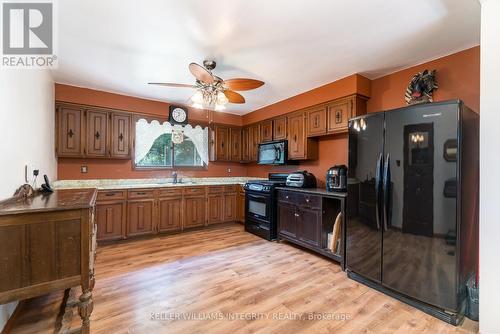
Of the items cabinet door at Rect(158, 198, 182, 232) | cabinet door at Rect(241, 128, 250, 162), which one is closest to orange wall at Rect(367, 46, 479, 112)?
cabinet door at Rect(241, 128, 250, 162)

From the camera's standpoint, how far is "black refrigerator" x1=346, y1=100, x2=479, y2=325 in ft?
6.07

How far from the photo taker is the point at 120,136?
4.00m

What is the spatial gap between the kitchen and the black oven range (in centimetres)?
4

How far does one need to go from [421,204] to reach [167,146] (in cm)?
432

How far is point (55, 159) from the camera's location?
11.5 feet

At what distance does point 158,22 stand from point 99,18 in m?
0.51

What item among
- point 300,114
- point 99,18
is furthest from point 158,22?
point 300,114

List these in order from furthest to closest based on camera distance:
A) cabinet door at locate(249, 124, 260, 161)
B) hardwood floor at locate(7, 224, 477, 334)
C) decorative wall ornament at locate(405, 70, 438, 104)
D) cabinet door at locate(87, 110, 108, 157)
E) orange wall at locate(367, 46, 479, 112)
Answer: cabinet door at locate(249, 124, 260, 161) → cabinet door at locate(87, 110, 108, 157) → decorative wall ornament at locate(405, 70, 438, 104) → orange wall at locate(367, 46, 479, 112) → hardwood floor at locate(7, 224, 477, 334)

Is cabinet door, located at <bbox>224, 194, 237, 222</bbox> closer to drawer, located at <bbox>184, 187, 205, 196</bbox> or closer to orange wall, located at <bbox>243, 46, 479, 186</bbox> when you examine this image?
drawer, located at <bbox>184, 187, 205, 196</bbox>

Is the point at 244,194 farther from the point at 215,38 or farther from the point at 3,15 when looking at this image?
the point at 3,15

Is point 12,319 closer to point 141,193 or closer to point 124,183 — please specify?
point 141,193

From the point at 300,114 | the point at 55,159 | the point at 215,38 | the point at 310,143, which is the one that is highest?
the point at 215,38

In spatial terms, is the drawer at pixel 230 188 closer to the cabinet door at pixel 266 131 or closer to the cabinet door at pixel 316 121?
the cabinet door at pixel 266 131

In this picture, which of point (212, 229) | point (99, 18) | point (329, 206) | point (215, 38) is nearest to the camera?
point (99, 18)
